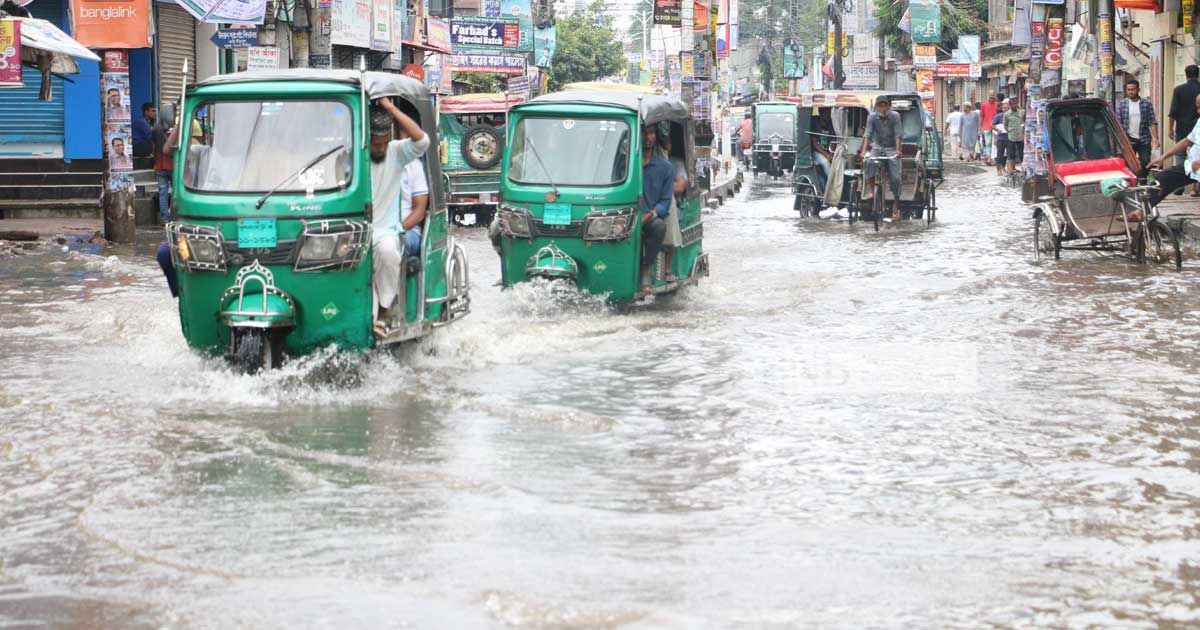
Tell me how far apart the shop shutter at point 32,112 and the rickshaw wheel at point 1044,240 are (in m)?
14.7

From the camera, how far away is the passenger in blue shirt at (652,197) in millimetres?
13766

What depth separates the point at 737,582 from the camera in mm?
5711

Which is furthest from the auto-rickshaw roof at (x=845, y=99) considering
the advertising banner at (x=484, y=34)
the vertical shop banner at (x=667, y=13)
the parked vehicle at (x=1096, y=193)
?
the advertising banner at (x=484, y=34)

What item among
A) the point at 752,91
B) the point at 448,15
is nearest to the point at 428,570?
the point at 448,15

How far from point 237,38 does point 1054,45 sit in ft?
44.5

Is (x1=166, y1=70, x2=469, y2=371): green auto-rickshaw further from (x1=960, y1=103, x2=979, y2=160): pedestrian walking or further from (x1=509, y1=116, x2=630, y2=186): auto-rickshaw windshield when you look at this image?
(x1=960, y1=103, x2=979, y2=160): pedestrian walking

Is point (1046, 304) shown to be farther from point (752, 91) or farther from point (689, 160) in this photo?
point (752, 91)

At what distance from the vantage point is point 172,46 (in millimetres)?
28938

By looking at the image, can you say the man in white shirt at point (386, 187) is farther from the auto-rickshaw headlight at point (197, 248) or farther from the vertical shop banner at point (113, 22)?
the vertical shop banner at point (113, 22)

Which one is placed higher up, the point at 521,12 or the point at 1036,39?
the point at 521,12

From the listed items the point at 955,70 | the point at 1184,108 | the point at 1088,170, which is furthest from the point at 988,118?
the point at 1088,170

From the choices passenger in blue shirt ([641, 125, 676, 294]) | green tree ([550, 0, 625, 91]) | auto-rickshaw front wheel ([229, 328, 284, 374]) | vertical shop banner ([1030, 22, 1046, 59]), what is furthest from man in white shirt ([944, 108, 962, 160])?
auto-rickshaw front wheel ([229, 328, 284, 374])

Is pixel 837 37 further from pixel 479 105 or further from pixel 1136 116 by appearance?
pixel 1136 116

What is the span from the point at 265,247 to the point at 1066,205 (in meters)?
10.0
